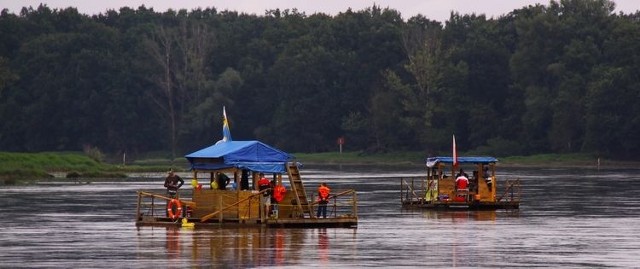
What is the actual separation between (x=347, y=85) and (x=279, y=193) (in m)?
128

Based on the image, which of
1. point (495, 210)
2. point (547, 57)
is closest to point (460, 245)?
point (495, 210)

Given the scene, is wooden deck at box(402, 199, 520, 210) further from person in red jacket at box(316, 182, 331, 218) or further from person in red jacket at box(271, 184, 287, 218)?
person in red jacket at box(271, 184, 287, 218)

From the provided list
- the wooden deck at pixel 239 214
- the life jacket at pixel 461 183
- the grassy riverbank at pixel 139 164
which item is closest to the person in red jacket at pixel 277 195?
the wooden deck at pixel 239 214

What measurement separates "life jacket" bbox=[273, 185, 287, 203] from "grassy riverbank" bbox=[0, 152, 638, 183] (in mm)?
48517

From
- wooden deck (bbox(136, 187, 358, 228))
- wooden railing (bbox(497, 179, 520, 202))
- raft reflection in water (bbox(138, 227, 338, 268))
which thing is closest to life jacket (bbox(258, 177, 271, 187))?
wooden deck (bbox(136, 187, 358, 228))

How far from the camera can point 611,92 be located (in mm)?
147750

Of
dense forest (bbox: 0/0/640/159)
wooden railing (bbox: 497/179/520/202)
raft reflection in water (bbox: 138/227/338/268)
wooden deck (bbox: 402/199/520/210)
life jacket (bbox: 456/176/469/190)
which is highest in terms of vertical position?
dense forest (bbox: 0/0/640/159)

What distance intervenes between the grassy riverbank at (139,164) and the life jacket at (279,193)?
48.5m

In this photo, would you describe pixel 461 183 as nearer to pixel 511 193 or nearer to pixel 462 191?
pixel 462 191

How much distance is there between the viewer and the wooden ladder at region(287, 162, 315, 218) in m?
51.2

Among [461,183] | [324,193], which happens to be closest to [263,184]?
[324,193]

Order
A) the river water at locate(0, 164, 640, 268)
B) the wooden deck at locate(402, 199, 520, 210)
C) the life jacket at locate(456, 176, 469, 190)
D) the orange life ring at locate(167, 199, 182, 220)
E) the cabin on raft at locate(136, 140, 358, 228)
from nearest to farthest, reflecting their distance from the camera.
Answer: the river water at locate(0, 164, 640, 268) < the cabin on raft at locate(136, 140, 358, 228) < the orange life ring at locate(167, 199, 182, 220) < the wooden deck at locate(402, 199, 520, 210) < the life jacket at locate(456, 176, 469, 190)

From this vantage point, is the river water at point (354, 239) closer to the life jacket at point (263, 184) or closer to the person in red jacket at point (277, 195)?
the person in red jacket at point (277, 195)

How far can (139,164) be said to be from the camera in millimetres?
161000
